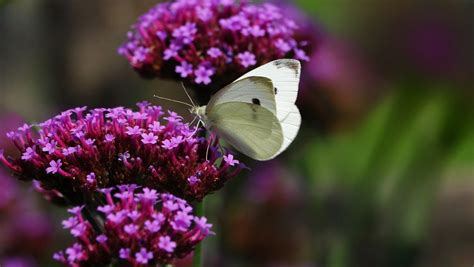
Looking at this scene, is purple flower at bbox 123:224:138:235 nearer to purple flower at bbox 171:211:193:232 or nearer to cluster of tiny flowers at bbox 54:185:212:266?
cluster of tiny flowers at bbox 54:185:212:266

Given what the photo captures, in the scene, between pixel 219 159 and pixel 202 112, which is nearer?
pixel 219 159

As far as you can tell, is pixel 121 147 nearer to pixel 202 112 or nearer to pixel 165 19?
pixel 202 112

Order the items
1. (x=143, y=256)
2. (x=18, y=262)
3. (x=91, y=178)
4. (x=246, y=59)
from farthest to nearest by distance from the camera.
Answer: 1. (x=18, y=262)
2. (x=246, y=59)
3. (x=91, y=178)
4. (x=143, y=256)

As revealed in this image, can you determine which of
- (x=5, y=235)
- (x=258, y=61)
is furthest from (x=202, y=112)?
(x=5, y=235)

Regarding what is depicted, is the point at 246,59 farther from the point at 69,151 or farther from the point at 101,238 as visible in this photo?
the point at 101,238

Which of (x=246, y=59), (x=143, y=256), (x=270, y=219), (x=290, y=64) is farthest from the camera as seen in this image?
(x=270, y=219)

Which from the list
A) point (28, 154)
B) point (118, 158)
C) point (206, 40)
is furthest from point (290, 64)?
point (28, 154)
